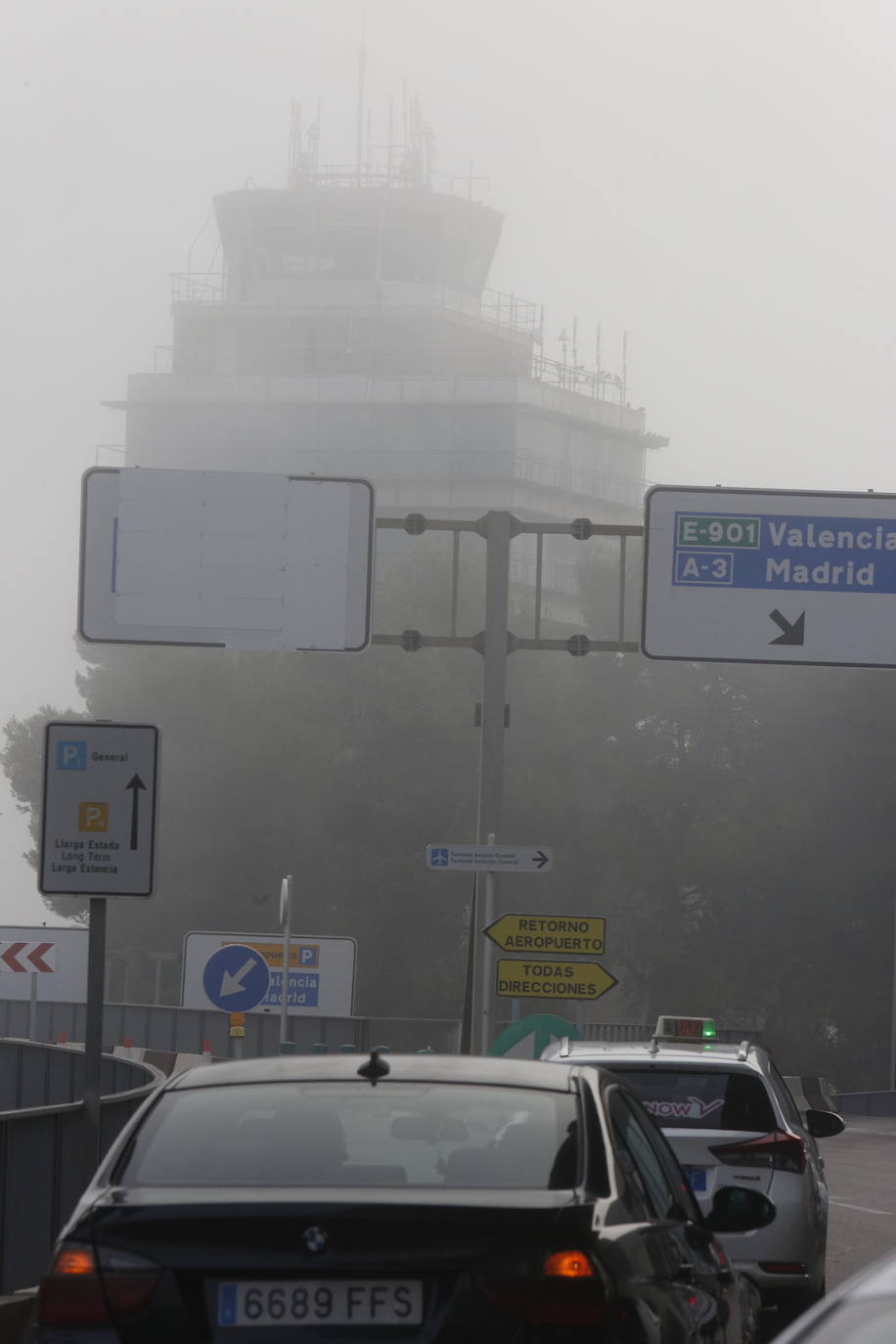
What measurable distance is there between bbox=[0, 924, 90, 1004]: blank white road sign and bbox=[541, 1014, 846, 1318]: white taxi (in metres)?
30.7

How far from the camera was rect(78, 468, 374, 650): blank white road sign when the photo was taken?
74.5 feet

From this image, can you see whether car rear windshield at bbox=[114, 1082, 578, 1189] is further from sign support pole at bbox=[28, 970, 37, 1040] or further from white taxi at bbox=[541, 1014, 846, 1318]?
sign support pole at bbox=[28, 970, 37, 1040]

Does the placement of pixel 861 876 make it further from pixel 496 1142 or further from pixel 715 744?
pixel 496 1142

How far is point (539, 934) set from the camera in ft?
70.5

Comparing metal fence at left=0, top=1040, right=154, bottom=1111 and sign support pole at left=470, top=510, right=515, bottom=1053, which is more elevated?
sign support pole at left=470, top=510, right=515, bottom=1053

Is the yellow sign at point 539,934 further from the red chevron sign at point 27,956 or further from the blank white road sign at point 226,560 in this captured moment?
the red chevron sign at point 27,956

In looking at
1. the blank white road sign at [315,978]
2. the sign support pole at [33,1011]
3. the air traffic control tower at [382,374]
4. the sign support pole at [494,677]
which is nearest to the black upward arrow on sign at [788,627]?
the sign support pole at [494,677]

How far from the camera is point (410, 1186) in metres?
5.04

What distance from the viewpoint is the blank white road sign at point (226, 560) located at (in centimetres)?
2272

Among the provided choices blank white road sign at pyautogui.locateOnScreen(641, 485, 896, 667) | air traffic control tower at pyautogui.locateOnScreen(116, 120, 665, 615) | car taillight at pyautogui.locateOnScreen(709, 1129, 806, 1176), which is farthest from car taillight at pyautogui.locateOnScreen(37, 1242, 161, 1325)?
air traffic control tower at pyautogui.locateOnScreen(116, 120, 665, 615)

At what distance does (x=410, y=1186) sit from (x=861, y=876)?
199ft

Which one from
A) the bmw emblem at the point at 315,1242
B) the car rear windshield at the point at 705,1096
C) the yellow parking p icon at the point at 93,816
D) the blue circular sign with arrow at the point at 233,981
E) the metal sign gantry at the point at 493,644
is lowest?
the blue circular sign with arrow at the point at 233,981

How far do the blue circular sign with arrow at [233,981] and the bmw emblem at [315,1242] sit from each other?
2101 cm

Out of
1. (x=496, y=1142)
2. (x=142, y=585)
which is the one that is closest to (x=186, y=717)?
(x=142, y=585)
